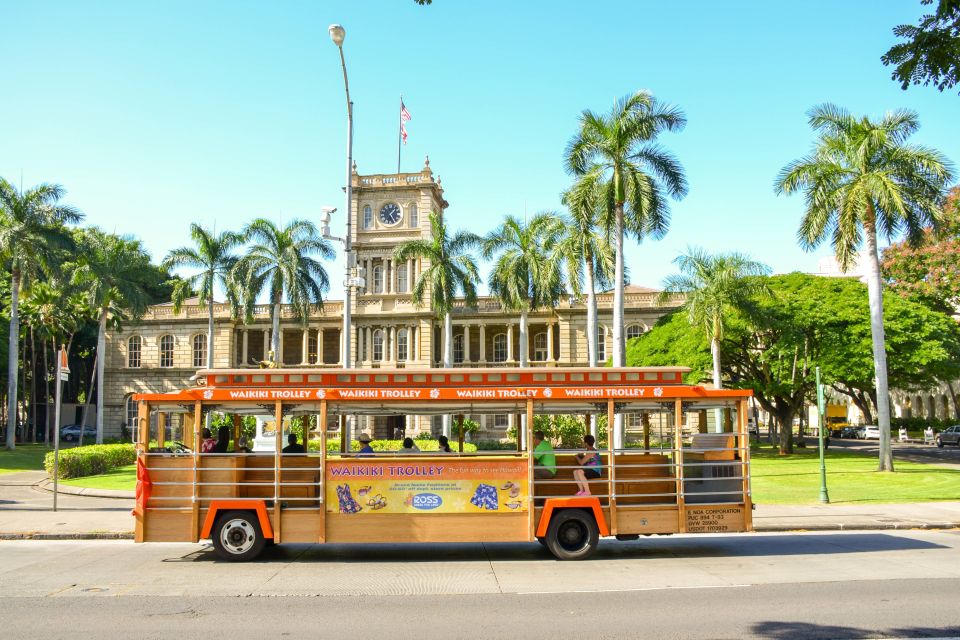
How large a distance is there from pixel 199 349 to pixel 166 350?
2803 millimetres

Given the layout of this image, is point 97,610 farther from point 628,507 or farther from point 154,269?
point 154,269

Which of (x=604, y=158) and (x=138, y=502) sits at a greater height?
(x=604, y=158)

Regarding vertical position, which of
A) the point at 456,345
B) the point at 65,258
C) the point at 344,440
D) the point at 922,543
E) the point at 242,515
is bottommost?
the point at 922,543

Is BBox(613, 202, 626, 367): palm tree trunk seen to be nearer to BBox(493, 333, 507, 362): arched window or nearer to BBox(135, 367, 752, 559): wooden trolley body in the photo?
BBox(135, 367, 752, 559): wooden trolley body

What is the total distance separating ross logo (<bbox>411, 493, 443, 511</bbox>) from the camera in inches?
463

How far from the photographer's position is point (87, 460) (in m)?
26.7

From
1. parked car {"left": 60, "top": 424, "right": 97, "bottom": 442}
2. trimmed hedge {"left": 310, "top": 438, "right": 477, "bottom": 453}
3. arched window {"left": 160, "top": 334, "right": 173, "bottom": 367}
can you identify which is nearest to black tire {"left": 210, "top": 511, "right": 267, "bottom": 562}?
trimmed hedge {"left": 310, "top": 438, "right": 477, "bottom": 453}

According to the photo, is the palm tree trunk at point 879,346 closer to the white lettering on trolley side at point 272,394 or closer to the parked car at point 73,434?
the white lettering on trolley side at point 272,394

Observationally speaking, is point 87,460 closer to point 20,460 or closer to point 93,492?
point 93,492

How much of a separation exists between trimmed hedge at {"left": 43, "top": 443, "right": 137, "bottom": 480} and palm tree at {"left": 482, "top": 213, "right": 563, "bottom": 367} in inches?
811

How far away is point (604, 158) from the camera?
3086 cm

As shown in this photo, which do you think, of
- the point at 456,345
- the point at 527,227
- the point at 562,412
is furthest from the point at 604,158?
the point at 456,345

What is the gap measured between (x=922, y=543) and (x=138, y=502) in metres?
12.9

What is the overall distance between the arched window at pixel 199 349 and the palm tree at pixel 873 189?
46.5m
